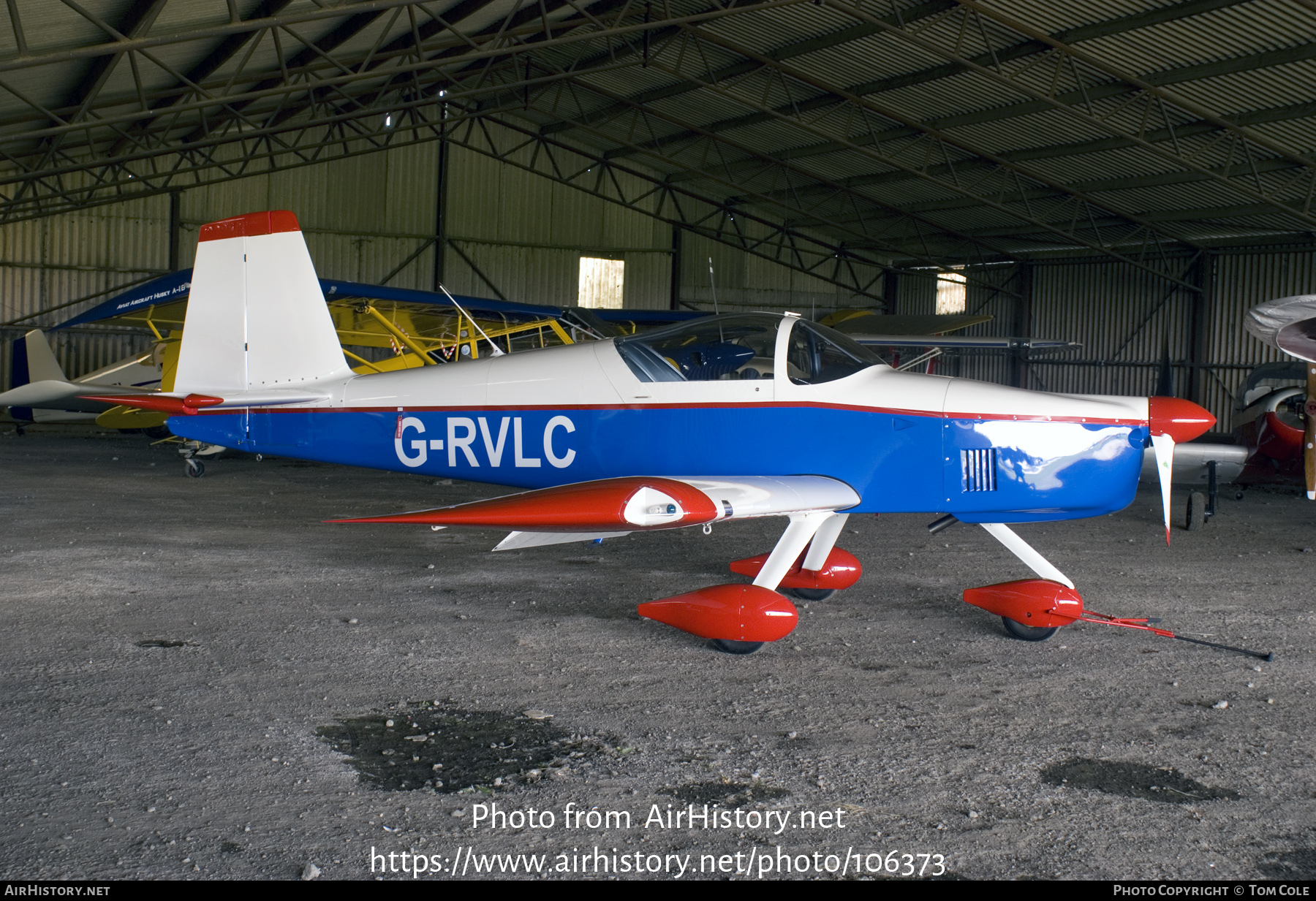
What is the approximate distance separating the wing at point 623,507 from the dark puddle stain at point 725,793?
1402 mm

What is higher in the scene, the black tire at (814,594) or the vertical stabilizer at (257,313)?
the vertical stabilizer at (257,313)

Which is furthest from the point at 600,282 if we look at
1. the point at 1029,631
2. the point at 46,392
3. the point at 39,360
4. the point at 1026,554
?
the point at 1029,631

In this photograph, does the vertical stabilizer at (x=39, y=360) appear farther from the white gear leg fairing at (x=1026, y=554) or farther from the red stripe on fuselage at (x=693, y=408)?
the white gear leg fairing at (x=1026, y=554)

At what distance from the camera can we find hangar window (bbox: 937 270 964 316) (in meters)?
26.8

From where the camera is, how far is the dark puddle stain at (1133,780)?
3328mm

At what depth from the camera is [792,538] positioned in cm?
532

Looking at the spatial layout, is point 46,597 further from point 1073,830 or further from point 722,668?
point 1073,830

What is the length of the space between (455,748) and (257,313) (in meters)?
3.95

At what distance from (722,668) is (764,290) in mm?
24032

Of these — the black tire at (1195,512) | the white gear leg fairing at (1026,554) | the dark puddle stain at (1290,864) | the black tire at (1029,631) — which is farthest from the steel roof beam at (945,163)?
the dark puddle stain at (1290,864)

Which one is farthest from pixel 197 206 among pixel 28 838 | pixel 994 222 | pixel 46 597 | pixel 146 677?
pixel 28 838

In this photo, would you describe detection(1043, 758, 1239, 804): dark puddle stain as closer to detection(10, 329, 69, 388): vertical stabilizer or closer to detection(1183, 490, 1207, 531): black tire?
detection(1183, 490, 1207, 531): black tire

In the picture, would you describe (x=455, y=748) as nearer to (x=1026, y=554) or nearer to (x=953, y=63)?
(x=1026, y=554)
